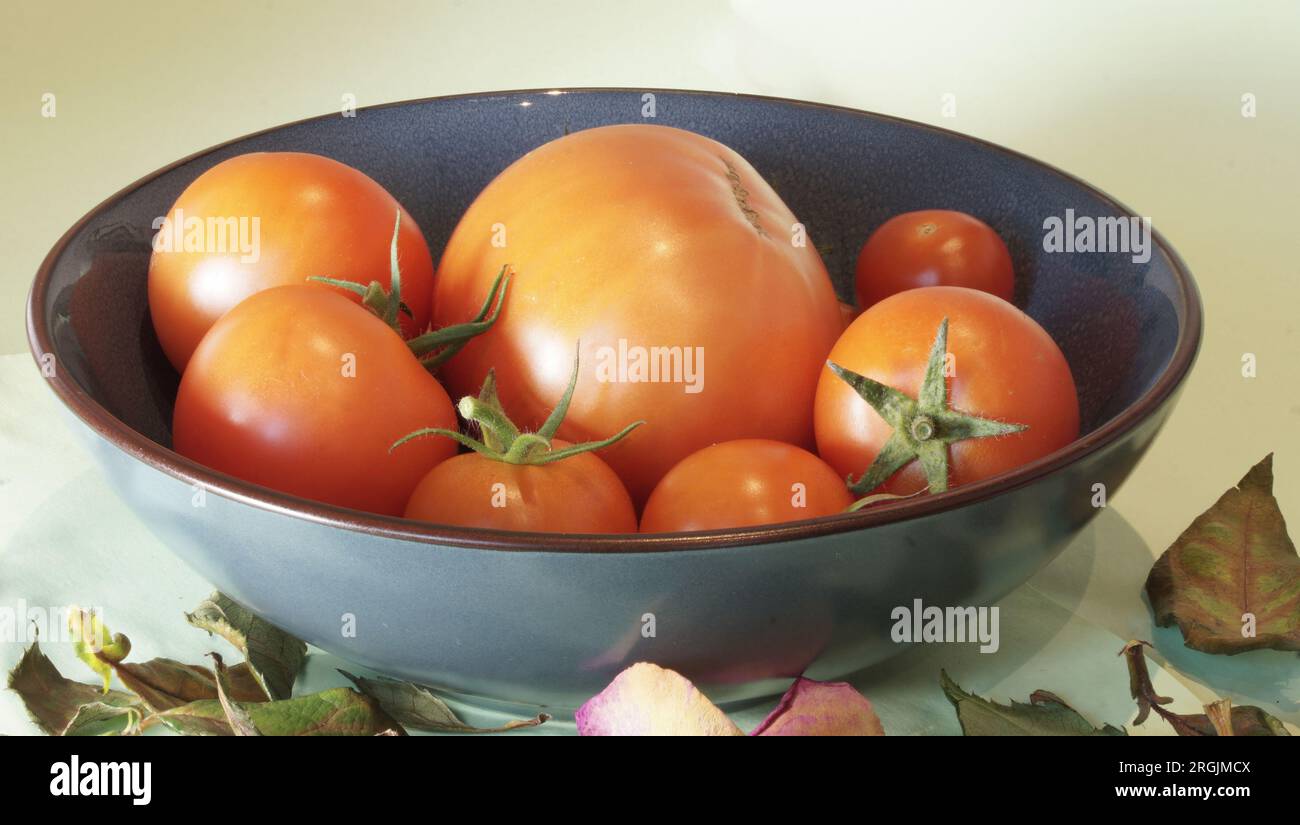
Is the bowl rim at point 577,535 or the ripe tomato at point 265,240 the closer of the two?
the bowl rim at point 577,535

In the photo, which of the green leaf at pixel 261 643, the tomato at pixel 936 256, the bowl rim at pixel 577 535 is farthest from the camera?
the tomato at pixel 936 256

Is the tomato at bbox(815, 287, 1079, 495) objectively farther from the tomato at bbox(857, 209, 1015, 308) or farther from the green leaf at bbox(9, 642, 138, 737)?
the green leaf at bbox(9, 642, 138, 737)

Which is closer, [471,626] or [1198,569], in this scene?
[471,626]

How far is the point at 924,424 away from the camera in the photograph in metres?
0.44

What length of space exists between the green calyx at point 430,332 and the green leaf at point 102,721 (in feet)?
0.51

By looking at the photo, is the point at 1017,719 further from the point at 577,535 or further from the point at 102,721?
the point at 102,721

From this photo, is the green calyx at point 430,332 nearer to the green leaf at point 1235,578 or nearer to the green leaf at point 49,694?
the green leaf at point 49,694

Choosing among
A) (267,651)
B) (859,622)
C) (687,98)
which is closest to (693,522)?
(859,622)

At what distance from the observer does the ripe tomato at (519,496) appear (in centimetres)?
42

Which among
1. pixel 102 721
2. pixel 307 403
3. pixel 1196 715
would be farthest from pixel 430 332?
pixel 1196 715

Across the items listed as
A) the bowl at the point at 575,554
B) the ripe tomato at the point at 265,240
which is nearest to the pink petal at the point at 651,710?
the bowl at the point at 575,554

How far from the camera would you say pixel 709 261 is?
50cm

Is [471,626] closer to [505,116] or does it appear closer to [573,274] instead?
[573,274]

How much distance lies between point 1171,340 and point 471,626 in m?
0.29
